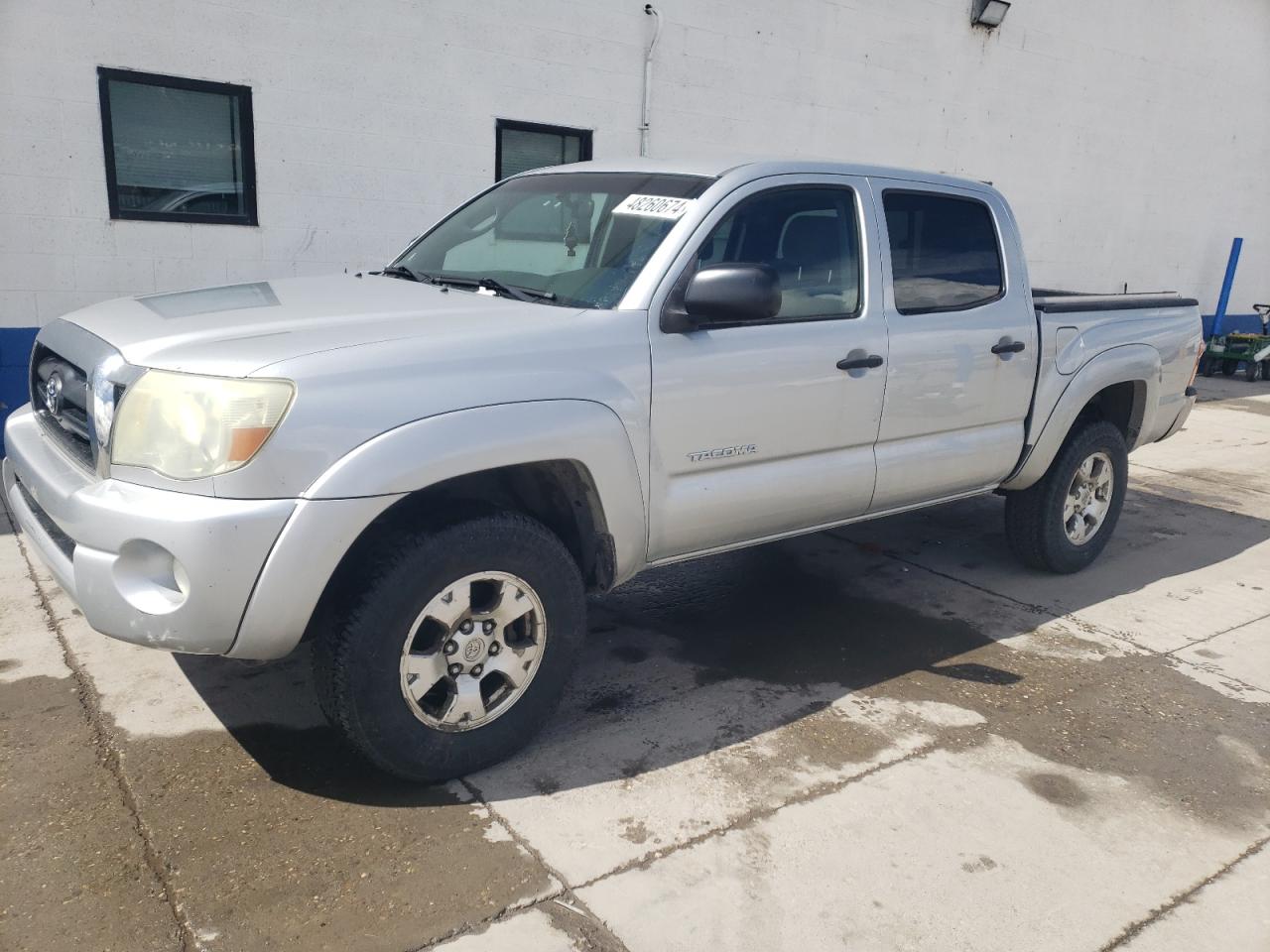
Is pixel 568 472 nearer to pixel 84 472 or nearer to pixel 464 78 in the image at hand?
pixel 84 472

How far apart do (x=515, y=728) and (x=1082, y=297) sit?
3.73 meters

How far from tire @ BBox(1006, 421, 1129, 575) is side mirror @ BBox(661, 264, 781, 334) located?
2414 millimetres

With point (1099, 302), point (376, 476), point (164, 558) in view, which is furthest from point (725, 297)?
point (1099, 302)

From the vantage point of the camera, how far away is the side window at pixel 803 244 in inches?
145

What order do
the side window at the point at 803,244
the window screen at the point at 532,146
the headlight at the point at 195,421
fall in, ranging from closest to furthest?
the headlight at the point at 195,421
the side window at the point at 803,244
the window screen at the point at 532,146

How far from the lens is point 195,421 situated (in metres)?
2.62

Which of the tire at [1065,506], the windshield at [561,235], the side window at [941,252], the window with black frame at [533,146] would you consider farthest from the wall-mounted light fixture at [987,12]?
the windshield at [561,235]

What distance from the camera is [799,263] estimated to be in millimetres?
3844

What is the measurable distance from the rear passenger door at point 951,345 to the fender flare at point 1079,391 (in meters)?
0.16

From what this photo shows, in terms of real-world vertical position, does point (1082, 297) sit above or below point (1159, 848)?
above

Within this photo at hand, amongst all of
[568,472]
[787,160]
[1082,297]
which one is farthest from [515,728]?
[1082,297]

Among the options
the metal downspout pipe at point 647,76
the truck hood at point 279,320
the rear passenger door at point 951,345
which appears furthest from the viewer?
the metal downspout pipe at point 647,76

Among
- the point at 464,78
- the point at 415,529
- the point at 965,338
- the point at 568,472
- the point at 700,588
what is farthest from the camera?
the point at 464,78

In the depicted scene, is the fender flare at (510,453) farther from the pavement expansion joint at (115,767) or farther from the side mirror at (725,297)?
the pavement expansion joint at (115,767)
